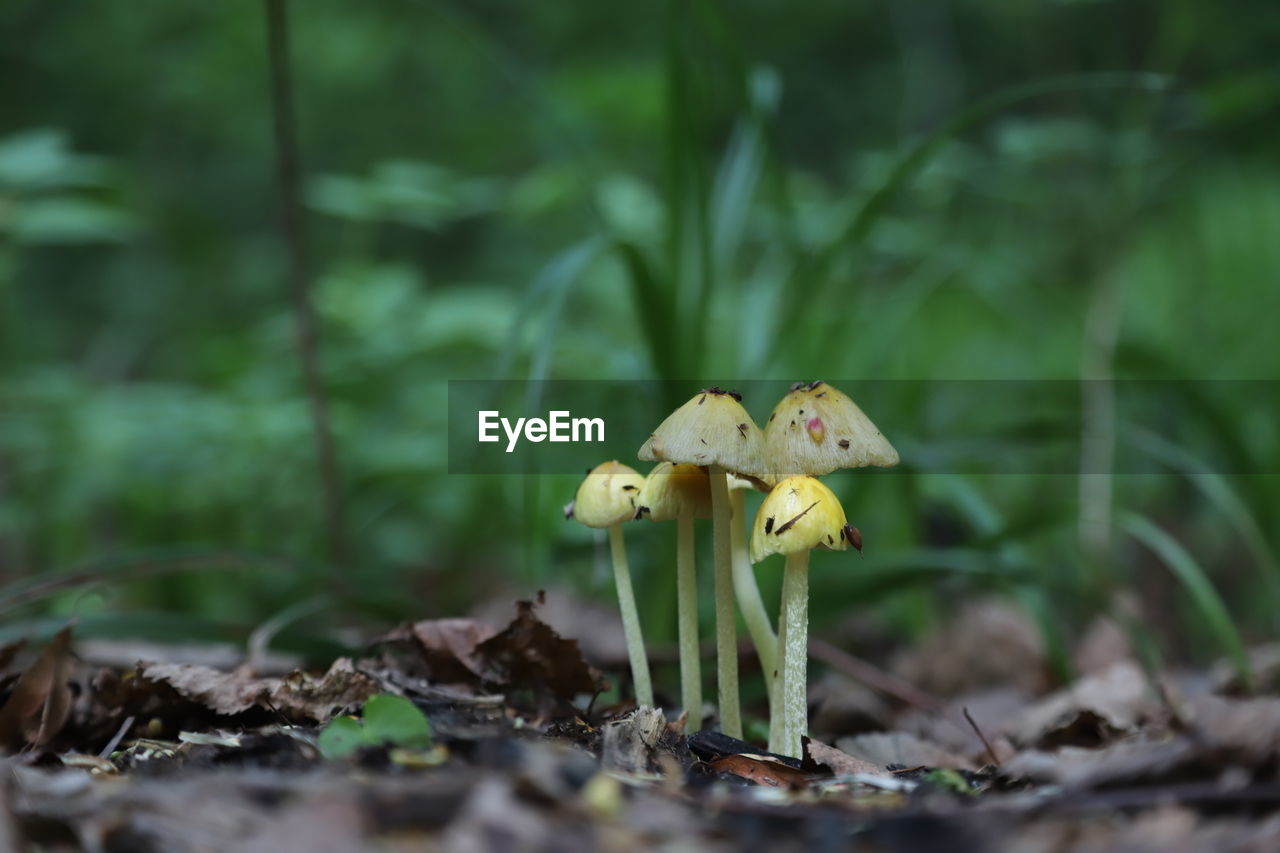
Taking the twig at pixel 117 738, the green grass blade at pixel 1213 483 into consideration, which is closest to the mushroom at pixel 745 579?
the twig at pixel 117 738

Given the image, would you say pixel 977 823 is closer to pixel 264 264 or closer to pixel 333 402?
pixel 333 402

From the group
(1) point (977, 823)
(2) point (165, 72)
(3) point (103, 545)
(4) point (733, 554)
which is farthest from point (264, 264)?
(1) point (977, 823)

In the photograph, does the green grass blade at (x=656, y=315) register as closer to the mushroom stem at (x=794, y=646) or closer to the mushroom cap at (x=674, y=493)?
the mushroom cap at (x=674, y=493)

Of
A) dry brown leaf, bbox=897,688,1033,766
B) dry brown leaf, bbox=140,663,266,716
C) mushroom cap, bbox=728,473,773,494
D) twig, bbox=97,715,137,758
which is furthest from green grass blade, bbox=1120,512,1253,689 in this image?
twig, bbox=97,715,137,758

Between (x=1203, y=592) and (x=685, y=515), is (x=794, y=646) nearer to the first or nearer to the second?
(x=685, y=515)

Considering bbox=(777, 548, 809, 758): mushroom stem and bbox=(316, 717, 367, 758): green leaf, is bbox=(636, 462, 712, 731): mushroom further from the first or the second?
bbox=(316, 717, 367, 758): green leaf

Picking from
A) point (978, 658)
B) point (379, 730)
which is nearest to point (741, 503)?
point (379, 730)

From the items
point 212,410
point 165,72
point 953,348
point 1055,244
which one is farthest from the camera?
point 165,72
